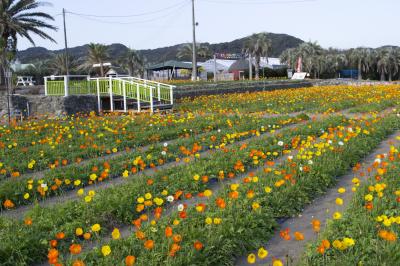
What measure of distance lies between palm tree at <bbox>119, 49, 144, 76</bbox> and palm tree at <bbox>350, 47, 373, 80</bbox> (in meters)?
31.2

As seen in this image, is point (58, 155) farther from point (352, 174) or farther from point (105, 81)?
point (105, 81)

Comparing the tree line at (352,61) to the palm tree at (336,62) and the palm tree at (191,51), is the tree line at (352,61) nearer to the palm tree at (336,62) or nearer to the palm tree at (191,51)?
the palm tree at (336,62)

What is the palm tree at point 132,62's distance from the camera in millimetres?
60906

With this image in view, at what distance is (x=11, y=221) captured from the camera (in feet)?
13.5

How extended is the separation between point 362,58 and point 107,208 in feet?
209

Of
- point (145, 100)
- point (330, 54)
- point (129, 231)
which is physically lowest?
point (129, 231)

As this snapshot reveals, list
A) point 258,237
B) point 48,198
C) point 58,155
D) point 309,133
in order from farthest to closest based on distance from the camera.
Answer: point 309,133 → point 58,155 → point 48,198 → point 258,237

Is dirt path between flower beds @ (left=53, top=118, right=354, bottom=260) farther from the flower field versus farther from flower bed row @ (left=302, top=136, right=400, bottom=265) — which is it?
flower bed row @ (left=302, top=136, right=400, bottom=265)

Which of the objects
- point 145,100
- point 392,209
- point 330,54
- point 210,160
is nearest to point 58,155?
point 210,160

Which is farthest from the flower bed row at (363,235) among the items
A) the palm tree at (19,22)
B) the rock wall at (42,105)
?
the palm tree at (19,22)

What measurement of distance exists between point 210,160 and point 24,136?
5328mm

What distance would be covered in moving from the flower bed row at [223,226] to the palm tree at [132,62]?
187ft

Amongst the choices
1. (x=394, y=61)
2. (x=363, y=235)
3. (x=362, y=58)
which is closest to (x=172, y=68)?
(x=362, y=58)

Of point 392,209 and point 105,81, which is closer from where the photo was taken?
point 392,209
